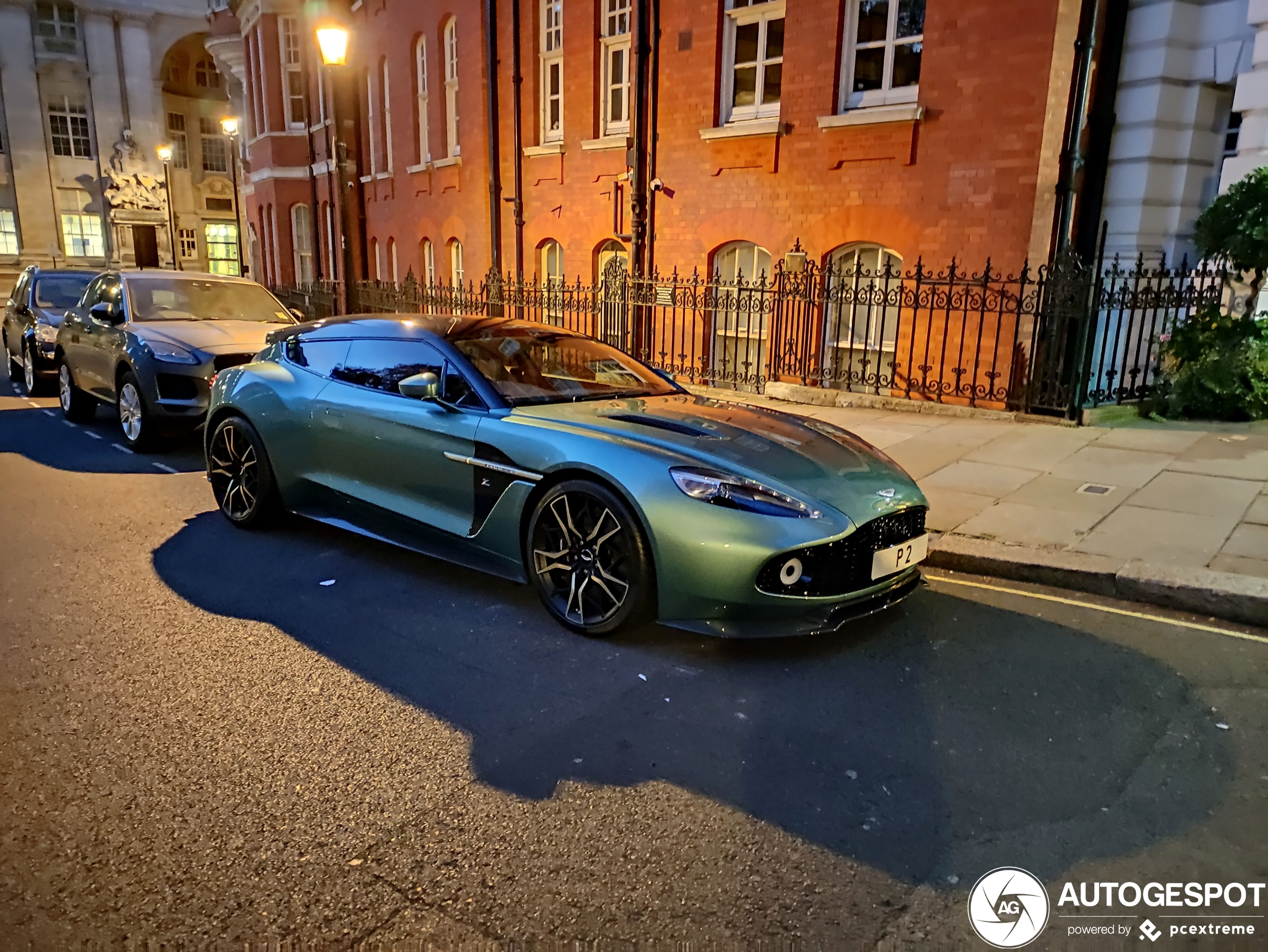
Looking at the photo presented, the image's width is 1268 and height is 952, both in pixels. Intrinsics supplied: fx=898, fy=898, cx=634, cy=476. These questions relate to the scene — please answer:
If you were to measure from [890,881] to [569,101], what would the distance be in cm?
1420

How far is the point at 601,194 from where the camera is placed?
14289mm

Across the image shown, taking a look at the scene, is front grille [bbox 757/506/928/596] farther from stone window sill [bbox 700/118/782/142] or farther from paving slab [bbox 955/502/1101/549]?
stone window sill [bbox 700/118/782/142]

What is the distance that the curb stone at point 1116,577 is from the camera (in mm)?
4652

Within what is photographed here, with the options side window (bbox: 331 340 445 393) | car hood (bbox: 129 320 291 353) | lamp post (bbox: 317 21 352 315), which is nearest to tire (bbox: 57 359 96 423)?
car hood (bbox: 129 320 291 353)

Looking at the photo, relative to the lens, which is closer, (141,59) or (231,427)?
(231,427)

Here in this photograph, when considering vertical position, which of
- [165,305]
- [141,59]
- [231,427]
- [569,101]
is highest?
[141,59]

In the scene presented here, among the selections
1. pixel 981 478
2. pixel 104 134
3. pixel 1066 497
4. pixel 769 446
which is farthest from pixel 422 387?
pixel 104 134

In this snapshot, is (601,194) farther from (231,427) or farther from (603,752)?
(603,752)

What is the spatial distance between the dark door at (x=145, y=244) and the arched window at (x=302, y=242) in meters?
18.8

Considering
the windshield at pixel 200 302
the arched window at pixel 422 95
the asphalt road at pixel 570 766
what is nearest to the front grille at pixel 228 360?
the windshield at pixel 200 302

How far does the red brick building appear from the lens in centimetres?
959

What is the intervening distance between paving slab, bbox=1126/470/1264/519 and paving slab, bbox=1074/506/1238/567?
140mm

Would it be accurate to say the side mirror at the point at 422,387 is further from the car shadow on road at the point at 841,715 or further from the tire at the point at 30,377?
the tire at the point at 30,377

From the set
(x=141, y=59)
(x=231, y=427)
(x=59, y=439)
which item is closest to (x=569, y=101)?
(x=59, y=439)
